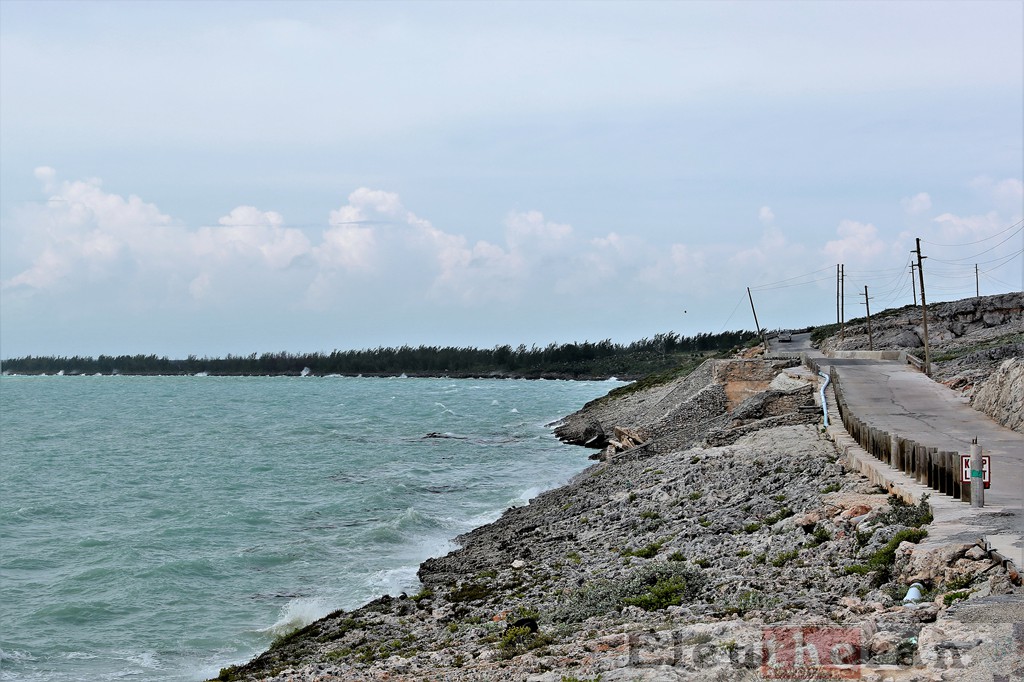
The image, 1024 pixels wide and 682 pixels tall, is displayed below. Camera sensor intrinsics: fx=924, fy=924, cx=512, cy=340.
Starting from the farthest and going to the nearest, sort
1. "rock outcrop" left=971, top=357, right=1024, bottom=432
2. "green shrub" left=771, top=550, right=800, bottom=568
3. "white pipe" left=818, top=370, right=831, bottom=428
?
"white pipe" left=818, top=370, right=831, bottom=428 → "rock outcrop" left=971, top=357, right=1024, bottom=432 → "green shrub" left=771, top=550, right=800, bottom=568

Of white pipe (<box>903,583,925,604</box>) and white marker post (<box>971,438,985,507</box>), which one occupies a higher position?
white marker post (<box>971,438,985,507</box>)

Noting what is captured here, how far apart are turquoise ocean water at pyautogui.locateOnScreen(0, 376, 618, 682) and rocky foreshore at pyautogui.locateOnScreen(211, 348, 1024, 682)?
2.22m

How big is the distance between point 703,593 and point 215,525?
19.5m

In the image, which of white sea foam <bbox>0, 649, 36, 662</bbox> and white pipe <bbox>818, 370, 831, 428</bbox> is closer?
white sea foam <bbox>0, 649, 36, 662</bbox>

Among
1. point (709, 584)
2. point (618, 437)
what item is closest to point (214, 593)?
point (709, 584)

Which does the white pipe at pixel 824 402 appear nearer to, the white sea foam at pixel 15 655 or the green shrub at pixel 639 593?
the green shrub at pixel 639 593

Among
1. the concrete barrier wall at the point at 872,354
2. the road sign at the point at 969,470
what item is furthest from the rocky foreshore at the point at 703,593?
the concrete barrier wall at the point at 872,354

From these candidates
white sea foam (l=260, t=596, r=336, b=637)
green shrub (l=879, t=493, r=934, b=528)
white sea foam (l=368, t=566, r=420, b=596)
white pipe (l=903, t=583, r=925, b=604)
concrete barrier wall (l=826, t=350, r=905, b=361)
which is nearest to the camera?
white pipe (l=903, t=583, r=925, b=604)

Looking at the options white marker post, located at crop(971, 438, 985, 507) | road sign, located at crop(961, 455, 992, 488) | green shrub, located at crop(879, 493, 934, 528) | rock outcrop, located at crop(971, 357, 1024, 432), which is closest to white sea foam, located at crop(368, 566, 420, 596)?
green shrub, located at crop(879, 493, 934, 528)

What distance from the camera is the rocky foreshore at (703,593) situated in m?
Answer: 8.45

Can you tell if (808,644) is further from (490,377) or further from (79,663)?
(490,377)

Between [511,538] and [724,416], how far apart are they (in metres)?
12.9

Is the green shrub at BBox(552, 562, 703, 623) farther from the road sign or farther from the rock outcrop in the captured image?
the rock outcrop

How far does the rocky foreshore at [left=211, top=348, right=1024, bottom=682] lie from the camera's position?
27.7 feet
